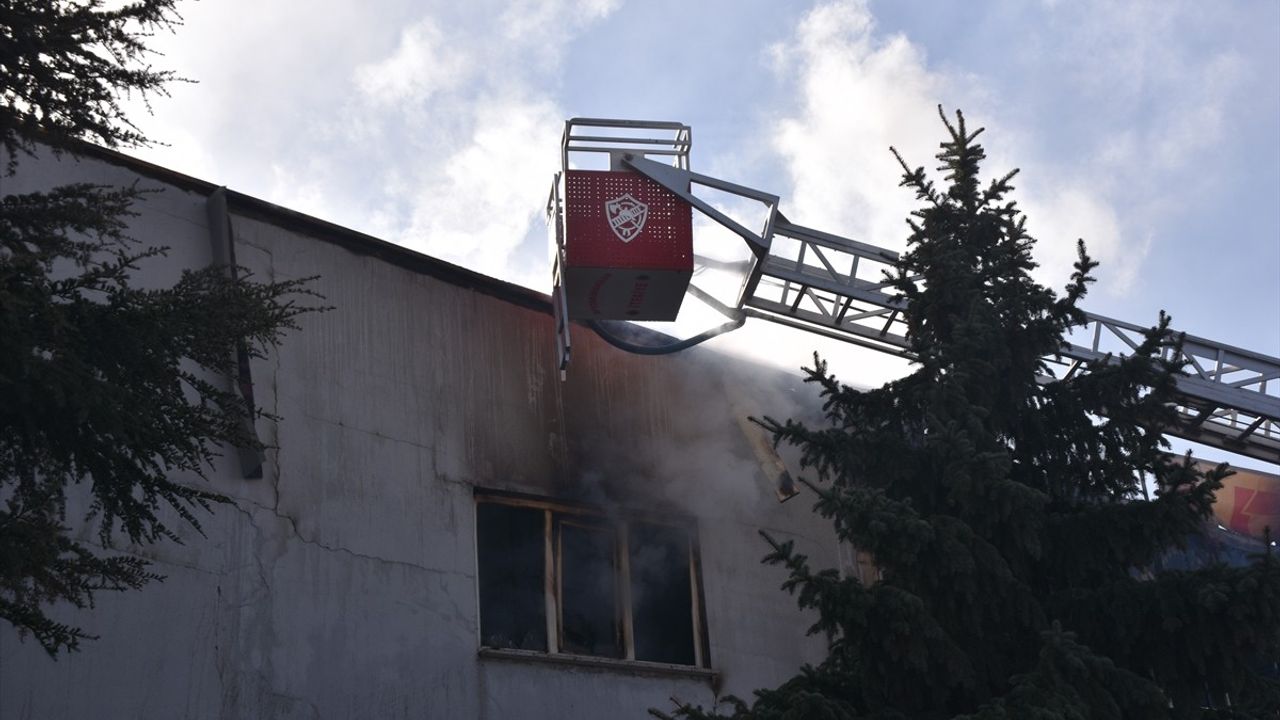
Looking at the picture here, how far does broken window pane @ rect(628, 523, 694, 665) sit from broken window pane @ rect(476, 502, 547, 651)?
106cm

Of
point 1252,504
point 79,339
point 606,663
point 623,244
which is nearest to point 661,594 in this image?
point 606,663

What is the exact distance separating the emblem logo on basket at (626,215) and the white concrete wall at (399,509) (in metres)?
1.71

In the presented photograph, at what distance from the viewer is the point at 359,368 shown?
12.1 m

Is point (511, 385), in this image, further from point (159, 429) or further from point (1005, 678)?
point (159, 429)

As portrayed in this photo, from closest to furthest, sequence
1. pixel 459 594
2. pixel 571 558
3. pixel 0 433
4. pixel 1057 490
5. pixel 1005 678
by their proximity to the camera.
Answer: pixel 0 433, pixel 1005 678, pixel 1057 490, pixel 459 594, pixel 571 558

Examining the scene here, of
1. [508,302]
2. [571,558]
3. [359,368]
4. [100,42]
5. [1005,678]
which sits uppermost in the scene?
[508,302]

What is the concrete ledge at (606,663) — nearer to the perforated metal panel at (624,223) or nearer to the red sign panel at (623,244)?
the red sign panel at (623,244)

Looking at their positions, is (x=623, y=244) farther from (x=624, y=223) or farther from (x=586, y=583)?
(x=586, y=583)

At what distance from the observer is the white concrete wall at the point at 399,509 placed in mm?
10055

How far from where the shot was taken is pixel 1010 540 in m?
8.68

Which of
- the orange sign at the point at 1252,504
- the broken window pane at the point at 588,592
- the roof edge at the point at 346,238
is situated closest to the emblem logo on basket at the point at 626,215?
the roof edge at the point at 346,238

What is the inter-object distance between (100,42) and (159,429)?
68.4 inches

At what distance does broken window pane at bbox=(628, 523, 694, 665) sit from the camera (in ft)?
43.1

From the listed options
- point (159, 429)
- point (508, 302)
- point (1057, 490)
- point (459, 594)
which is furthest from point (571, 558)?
point (159, 429)
